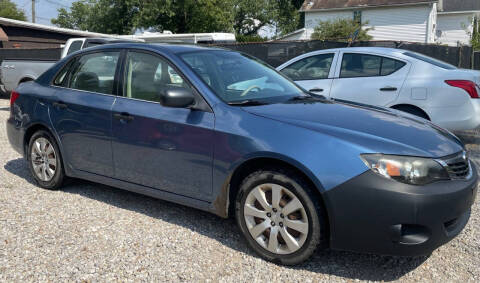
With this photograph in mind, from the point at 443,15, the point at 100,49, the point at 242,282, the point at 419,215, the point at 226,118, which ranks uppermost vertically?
the point at 443,15

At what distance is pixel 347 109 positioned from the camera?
3795 millimetres

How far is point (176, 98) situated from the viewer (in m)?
3.56

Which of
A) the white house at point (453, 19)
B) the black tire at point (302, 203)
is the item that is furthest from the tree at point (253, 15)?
the black tire at point (302, 203)

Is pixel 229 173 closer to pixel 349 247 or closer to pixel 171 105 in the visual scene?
pixel 171 105

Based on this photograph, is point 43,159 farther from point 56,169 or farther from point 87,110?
point 87,110

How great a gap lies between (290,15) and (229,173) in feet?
141

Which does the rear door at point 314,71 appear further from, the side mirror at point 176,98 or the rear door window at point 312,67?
the side mirror at point 176,98

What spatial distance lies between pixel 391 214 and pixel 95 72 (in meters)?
3.24

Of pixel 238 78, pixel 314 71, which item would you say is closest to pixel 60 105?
pixel 238 78

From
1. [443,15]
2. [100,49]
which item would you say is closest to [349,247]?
[100,49]

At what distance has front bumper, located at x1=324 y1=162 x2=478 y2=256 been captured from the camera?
284 centimetres

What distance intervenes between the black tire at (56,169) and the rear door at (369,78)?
4.07 metres

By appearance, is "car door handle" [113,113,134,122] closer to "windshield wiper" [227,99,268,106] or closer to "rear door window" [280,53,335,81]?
"windshield wiper" [227,99,268,106]

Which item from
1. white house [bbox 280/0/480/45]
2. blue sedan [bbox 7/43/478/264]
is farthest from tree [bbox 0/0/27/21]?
blue sedan [bbox 7/43/478/264]
